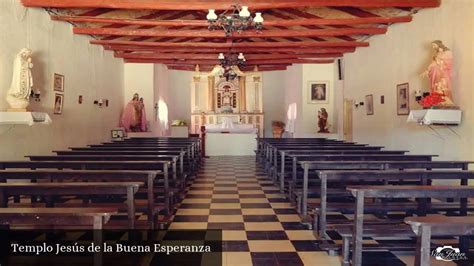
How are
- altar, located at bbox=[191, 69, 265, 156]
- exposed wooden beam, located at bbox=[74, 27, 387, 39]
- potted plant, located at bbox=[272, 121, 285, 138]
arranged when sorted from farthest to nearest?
1. altar, located at bbox=[191, 69, 265, 156]
2. potted plant, located at bbox=[272, 121, 285, 138]
3. exposed wooden beam, located at bbox=[74, 27, 387, 39]

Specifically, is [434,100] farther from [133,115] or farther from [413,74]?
[133,115]

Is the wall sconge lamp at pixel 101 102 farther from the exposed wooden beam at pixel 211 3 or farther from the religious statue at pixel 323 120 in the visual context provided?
the religious statue at pixel 323 120

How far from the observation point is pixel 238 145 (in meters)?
12.9

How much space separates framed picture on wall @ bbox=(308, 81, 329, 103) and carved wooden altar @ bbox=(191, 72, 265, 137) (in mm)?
4287

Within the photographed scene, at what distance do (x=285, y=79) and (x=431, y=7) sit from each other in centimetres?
1029

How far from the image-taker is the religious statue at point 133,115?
1152 centimetres

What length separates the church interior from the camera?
9.65 feet

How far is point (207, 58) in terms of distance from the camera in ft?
41.1

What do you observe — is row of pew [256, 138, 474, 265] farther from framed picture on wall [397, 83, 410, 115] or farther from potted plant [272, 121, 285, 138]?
potted plant [272, 121, 285, 138]

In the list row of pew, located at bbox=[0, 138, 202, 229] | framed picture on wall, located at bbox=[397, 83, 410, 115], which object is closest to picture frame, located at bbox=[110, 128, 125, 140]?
row of pew, located at bbox=[0, 138, 202, 229]

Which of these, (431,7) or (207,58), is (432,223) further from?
(207,58)

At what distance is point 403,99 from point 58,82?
6.66 metres

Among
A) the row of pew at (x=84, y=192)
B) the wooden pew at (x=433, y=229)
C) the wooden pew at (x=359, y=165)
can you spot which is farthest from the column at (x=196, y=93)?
the wooden pew at (x=433, y=229)

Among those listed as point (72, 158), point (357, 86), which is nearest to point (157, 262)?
point (72, 158)
